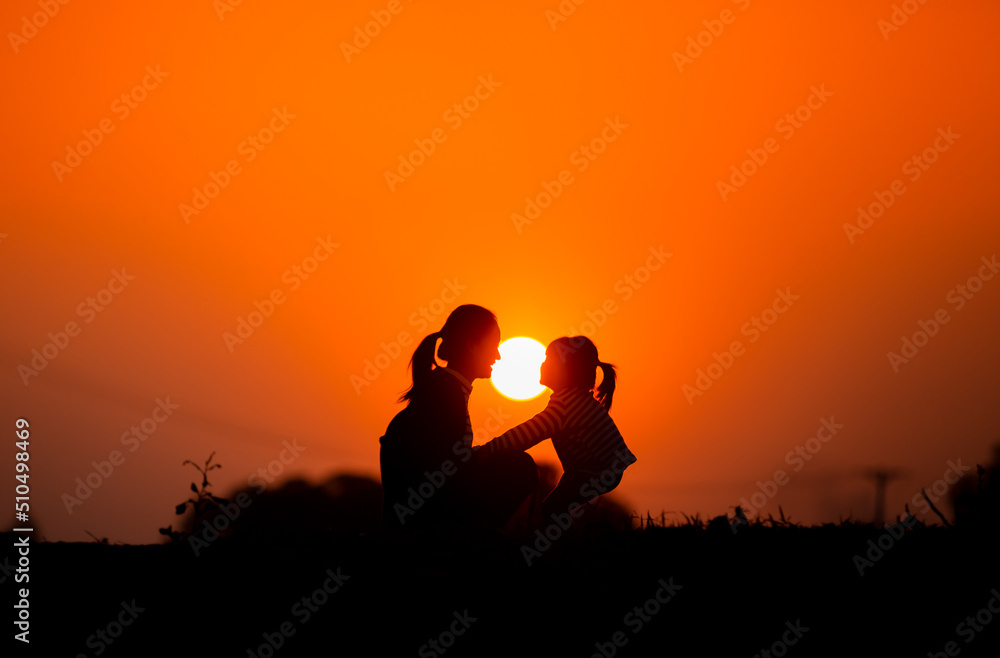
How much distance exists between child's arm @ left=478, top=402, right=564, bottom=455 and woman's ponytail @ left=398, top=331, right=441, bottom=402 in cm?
73

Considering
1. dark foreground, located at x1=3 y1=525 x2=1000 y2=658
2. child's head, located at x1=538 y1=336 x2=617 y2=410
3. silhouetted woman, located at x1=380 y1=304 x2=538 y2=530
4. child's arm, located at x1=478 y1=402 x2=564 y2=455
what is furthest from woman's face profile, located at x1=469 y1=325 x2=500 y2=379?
dark foreground, located at x1=3 y1=525 x2=1000 y2=658

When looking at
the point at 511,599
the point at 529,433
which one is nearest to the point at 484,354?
the point at 529,433

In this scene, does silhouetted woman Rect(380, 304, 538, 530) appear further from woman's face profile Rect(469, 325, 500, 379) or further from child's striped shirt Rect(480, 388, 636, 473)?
child's striped shirt Rect(480, 388, 636, 473)

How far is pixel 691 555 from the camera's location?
612cm

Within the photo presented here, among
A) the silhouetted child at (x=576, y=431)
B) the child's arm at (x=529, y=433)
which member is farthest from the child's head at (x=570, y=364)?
the child's arm at (x=529, y=433)

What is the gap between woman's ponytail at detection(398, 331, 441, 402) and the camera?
27.2ft

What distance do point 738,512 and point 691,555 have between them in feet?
3.46

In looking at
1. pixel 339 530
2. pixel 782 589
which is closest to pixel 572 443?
pixel 339 530

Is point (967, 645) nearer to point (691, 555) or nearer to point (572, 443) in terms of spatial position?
point (691, 555)

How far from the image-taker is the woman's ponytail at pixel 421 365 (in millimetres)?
8305

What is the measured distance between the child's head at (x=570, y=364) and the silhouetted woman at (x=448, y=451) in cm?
83

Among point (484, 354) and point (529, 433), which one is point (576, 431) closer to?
point (529, 433)

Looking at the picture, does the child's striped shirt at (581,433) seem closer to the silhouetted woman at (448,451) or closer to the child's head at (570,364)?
the child's head at (570,364)

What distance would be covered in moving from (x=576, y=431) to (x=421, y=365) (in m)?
1.56
